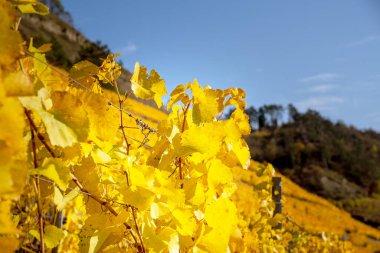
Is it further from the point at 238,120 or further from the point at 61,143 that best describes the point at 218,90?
the point at 61,143

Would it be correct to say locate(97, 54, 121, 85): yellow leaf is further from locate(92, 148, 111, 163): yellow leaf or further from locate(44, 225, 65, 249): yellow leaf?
locate(44, 225, 65, 249): yellow leaf

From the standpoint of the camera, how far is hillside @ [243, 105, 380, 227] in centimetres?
2338

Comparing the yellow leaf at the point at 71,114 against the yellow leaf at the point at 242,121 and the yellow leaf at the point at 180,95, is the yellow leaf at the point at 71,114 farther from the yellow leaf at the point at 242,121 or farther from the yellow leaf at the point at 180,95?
the yellow leaf at the point at 242,121

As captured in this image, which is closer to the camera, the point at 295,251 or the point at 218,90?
the point at 218,90

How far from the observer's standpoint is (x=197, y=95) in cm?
89

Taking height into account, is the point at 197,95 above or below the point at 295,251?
above

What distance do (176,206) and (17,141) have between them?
41cm

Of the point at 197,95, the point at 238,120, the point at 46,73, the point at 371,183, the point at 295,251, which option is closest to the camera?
the point at 46,73

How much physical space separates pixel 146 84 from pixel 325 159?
30.4m

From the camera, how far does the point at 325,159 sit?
29.0m

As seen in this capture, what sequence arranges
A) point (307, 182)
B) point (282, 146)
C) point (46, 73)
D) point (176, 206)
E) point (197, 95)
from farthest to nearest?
point (282, 146), point (307, 182), point (197, 95), point (176, 206), point (46, 73)

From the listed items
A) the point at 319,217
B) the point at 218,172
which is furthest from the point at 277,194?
the point at 319,217

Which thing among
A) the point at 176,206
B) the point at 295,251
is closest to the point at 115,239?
the point at 176,206

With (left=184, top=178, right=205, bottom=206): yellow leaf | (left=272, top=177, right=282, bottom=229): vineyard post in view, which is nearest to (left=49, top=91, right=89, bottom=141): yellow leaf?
(left=184, top=178, right=205, bottom=206): yellow leaf
